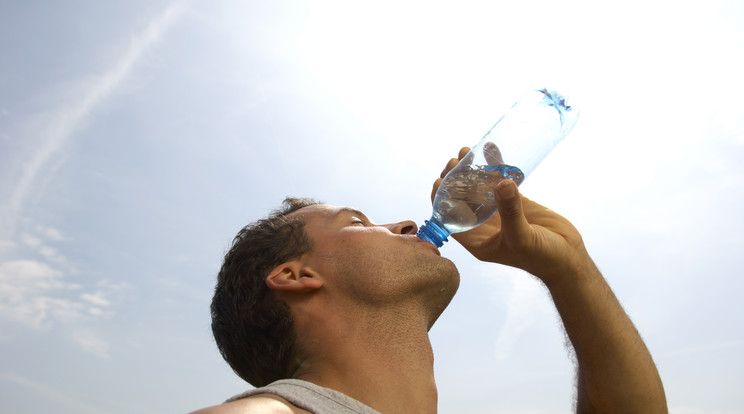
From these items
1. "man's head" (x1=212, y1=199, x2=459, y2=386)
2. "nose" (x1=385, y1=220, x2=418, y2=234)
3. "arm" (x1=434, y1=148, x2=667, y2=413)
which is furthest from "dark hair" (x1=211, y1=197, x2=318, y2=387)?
"arm" (x1=434, y1=148, x2=667, y2=413)

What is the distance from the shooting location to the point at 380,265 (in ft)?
9.98

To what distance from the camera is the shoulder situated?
1773 millimetres

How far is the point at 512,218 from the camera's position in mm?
2852

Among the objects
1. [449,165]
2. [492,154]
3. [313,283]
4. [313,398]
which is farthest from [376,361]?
[492,154]

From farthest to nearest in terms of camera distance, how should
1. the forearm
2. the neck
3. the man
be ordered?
the forearm → the man → the neck

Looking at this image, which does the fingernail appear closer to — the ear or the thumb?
the thumb

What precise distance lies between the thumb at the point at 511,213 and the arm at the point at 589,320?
0.10 m

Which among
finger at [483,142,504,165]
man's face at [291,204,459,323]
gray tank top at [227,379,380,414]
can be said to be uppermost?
finger at [483,142,504,165]

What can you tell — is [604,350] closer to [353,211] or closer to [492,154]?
[492,154]

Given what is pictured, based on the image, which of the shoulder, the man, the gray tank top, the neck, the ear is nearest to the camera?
the shoulder

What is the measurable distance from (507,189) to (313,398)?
142cm

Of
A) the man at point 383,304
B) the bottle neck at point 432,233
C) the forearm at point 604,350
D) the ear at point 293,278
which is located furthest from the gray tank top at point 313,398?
the forearm at point 604,350

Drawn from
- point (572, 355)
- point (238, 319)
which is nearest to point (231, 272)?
point (238, 319)

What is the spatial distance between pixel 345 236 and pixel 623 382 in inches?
79.6
